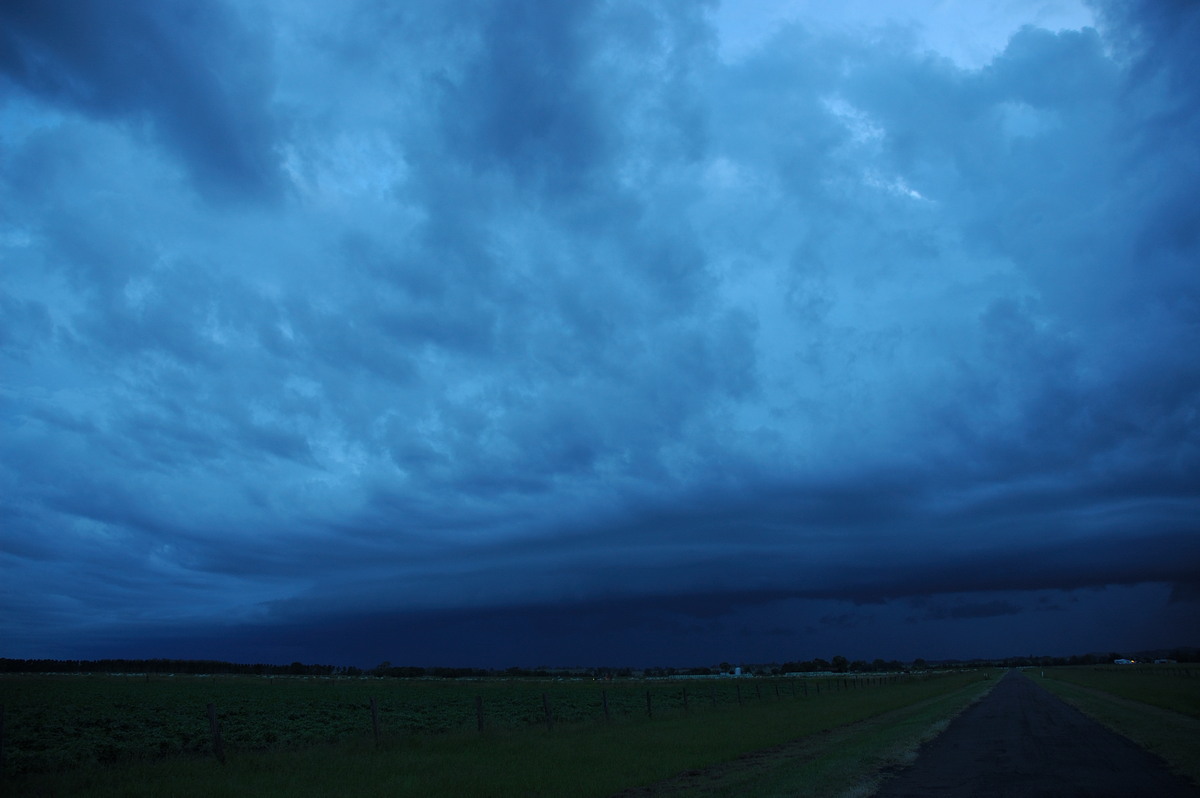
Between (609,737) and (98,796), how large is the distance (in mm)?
17055

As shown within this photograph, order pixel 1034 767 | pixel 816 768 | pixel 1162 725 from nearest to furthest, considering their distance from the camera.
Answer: pixel 1034 767 < pixel 816 768 < pixel 1162 725

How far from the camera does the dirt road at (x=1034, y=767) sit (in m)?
14.2

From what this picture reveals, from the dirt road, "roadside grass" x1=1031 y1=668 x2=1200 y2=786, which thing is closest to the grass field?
the dirt road

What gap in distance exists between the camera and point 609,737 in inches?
1068

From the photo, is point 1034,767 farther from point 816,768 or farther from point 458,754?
point 458,754

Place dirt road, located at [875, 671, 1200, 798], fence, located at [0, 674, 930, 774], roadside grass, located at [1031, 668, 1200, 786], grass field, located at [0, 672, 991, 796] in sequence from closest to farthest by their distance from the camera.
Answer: dirt road, located at [875, 671, 1200, 798], grass field, located at [0, 672, 991, 796], roadside grass, located at [1031, 668, 1200, 786], fence, located at [0, 674, 930, 774]

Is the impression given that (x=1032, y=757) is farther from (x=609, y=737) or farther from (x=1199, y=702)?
(x=1199, y=702)

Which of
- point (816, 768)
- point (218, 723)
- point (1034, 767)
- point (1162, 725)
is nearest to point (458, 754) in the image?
point (816, 768)

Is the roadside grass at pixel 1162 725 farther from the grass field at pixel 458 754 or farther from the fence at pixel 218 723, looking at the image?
the fence at pixel 218 723

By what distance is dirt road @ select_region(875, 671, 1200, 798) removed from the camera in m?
14.2

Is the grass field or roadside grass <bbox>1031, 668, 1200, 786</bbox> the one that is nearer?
the grass field

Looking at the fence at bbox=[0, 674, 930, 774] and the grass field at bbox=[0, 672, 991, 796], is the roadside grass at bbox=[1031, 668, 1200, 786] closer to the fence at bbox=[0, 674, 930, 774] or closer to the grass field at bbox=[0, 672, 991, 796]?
the grass field at bbox=[0, 672, 991, 796]

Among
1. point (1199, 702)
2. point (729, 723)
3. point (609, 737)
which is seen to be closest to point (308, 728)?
point (609, 737)

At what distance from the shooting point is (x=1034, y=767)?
17.2m
